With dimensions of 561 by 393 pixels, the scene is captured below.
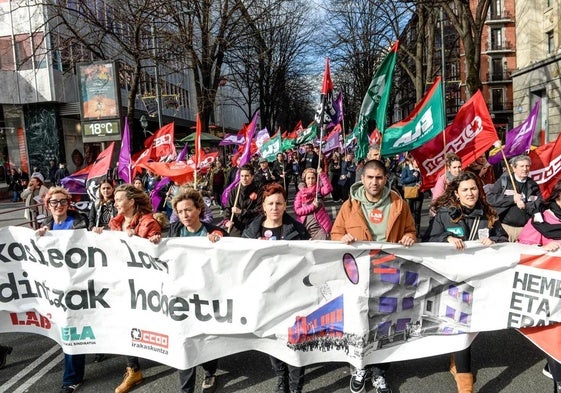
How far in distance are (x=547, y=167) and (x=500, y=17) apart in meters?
66.1


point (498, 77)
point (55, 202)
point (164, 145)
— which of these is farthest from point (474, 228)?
point (498, 77)

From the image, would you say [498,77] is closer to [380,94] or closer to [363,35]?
[363,35]

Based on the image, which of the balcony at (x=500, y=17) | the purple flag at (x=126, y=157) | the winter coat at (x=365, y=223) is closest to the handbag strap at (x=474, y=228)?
the winter coat at (x=365, y=223)

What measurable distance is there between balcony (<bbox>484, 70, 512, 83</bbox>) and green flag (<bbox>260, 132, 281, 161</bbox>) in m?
59.7

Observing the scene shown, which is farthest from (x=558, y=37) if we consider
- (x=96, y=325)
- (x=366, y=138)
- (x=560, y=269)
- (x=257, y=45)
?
(x=96, y=325)

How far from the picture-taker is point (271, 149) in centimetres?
1449

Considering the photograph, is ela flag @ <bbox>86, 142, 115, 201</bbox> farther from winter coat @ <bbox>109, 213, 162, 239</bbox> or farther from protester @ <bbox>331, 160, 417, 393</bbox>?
protester @ <bbox>331, 160, 417, 393</bbox>

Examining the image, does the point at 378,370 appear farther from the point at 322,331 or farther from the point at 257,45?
the point at 257,45

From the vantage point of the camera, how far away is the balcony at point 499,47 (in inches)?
2530

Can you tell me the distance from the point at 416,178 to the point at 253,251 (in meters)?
7.27

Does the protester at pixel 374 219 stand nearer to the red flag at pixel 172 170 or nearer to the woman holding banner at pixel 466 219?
the woman holding banner at pixel 466 219

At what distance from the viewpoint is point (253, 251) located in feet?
12.4

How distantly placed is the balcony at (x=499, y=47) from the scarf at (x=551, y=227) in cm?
6831

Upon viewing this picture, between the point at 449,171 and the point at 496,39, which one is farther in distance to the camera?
the point at 496,39
